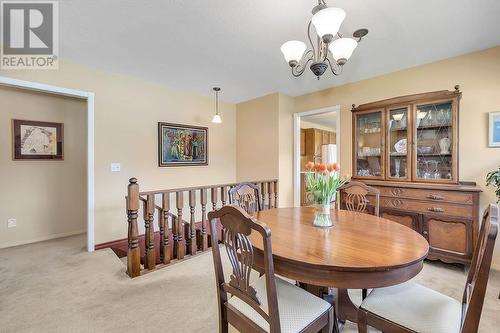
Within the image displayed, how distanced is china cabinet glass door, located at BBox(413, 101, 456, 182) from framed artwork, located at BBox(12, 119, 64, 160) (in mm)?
5126

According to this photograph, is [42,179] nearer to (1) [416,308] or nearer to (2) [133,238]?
(2) [133,238]

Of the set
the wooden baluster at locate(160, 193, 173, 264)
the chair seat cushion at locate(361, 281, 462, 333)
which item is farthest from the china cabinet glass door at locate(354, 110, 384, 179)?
the wooden baluster at locate(160, 193, 173, 264)

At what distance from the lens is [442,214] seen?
2.53 metres

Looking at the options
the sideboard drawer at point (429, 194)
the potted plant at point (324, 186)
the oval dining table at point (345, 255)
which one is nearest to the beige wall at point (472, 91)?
the sideboard drawer at point (429, 194)

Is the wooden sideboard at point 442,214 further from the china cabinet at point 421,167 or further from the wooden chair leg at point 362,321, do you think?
the wooden chair leg at point 362,321

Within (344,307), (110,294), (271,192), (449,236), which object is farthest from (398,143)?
(110,294)

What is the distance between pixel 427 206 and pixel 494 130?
1.04 metres

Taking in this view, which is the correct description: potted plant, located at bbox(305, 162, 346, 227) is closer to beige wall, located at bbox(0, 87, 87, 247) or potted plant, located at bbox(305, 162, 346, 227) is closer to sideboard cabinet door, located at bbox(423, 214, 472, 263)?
sideboard cabinet door, located at bbox(423, 214, 472, 263)

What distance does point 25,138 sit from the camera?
3.38 metres

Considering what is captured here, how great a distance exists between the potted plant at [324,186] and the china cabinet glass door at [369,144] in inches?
→ 75.6

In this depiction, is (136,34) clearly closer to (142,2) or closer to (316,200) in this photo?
(142,2)

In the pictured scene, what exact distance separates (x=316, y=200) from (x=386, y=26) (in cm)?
178

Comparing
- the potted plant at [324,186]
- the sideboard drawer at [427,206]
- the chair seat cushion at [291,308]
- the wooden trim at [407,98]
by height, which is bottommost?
the chair seat cushion at [291,308]

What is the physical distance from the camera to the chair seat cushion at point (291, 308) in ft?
3.59
